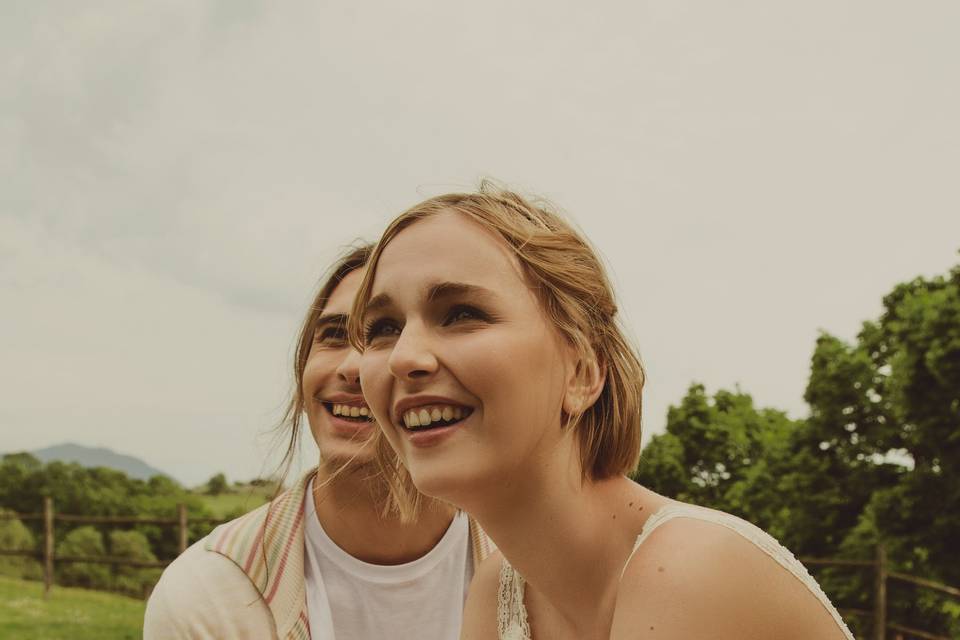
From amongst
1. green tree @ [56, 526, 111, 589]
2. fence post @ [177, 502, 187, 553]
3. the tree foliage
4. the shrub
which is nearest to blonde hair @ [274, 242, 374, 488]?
the tree foliage

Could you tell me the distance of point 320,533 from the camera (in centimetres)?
338

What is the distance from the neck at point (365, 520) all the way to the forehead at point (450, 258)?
1368 millimetres

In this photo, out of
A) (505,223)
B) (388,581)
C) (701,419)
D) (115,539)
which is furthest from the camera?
(701,419)

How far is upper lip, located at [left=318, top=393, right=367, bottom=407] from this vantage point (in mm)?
3311

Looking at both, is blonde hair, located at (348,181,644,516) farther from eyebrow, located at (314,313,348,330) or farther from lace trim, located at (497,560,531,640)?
eyebrow, located at (314,313,348,330)

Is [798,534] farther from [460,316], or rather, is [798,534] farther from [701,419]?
[460,316]

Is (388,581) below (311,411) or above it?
below

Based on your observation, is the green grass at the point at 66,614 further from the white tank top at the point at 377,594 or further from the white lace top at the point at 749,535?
the white lace top at the point at 749,535

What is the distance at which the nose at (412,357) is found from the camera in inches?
78.0

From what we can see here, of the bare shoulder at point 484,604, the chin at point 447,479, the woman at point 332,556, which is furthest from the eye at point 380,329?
the woman at point 332,556

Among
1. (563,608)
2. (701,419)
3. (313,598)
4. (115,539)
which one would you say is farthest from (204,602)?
(701,419)

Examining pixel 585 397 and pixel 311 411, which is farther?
pixel 311 411

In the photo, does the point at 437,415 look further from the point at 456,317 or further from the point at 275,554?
the point at 275,554

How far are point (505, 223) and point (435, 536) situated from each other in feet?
5.75
